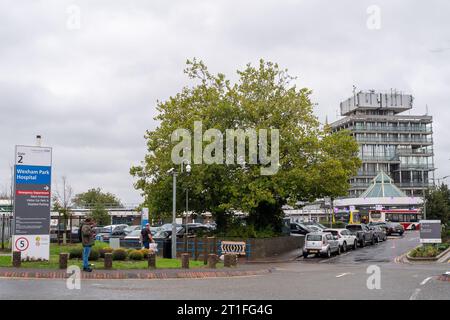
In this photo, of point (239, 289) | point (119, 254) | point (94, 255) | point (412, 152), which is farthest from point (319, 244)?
point (412, 152)

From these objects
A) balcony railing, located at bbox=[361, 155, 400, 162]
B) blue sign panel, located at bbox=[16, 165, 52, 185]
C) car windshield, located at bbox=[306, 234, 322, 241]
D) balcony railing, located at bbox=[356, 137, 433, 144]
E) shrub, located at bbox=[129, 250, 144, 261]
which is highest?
balcony railing, located at bbox=[356, 137, 433, 144]

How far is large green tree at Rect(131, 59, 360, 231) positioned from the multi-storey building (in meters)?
88.4

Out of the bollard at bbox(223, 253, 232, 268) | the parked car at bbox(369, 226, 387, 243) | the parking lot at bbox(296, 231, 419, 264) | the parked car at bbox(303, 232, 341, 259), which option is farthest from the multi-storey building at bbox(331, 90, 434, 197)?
the bollard at bbox(223, 253, 232, 268)

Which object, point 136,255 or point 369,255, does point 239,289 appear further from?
Answer: point 369,255

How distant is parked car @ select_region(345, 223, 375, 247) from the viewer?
41838 millimetres

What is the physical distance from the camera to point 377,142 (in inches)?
4985

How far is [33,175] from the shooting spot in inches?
867

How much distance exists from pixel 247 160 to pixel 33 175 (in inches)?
618

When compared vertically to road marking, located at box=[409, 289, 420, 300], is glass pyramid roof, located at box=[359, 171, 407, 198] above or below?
above

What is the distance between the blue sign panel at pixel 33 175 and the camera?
2173 cm

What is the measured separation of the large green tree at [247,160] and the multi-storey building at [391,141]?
8841 cm

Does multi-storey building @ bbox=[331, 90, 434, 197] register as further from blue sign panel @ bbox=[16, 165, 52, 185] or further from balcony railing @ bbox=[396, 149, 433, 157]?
blue sign panel @ bbox=[16, 165, 52, 185]

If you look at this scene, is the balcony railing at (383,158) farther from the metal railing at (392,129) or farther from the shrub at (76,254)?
the shrub at (76,254)
